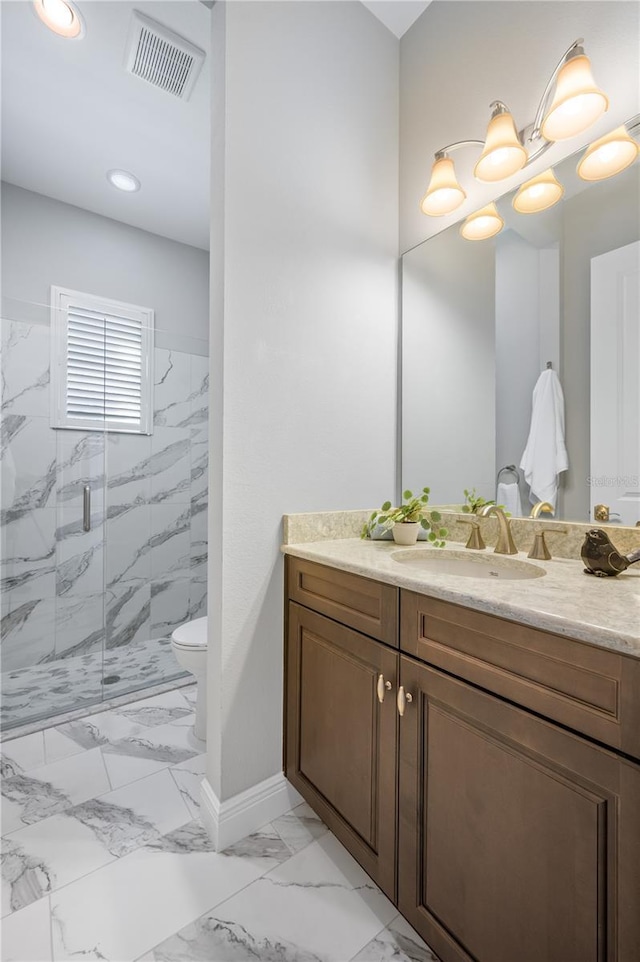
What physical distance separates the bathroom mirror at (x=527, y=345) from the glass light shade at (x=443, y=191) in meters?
0.09

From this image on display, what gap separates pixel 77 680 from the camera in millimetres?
2348

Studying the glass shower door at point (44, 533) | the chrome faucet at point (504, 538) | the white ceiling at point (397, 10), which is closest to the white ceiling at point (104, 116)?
the white ceiling at point (397, 10)

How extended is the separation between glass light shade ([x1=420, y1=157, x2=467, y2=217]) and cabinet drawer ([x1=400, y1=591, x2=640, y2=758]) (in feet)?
4.52

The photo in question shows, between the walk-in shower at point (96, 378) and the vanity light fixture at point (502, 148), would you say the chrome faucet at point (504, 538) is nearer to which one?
the vanity light fixture at point (502, 148)

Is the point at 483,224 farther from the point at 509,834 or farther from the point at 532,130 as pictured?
the point at 509,834

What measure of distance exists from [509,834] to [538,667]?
0.31 metres

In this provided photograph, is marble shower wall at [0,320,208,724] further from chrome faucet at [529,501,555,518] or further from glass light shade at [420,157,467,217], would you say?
chrome faucet at [529,501,555,518]

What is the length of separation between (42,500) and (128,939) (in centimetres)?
203

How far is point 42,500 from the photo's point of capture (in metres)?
2.49

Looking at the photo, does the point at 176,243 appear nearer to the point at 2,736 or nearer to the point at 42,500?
the point at 42,500

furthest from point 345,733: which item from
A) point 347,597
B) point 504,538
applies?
point 504,538

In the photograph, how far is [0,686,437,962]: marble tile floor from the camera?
1.07 m

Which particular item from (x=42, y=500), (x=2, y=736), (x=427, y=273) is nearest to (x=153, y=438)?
(x=42, y=500)

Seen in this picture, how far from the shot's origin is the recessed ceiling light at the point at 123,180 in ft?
8.08
